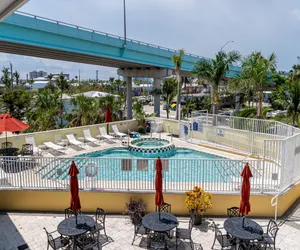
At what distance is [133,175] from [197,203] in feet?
7.85

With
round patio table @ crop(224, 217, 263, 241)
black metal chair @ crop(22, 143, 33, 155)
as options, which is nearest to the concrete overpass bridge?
black metal chair @ crop(22, 143, 33, 155)

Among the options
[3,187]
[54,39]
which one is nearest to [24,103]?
[54,39]

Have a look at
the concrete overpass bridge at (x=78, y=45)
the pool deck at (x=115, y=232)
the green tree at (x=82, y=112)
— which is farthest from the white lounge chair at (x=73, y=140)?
the pool deck at (x=115, y=232)

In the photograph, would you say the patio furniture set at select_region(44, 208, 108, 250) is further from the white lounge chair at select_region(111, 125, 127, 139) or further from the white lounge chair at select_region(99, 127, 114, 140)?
the white lounge chair at select_region(111, 125, 127, 139)

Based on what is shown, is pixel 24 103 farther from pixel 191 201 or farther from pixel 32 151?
pixel 191 201

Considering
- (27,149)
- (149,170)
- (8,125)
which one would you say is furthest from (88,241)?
(27,149)

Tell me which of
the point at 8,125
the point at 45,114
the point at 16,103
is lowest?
the point at 45,114

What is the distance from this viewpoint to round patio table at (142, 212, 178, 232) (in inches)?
277

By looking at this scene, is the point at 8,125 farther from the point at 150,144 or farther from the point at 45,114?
the point at 45,114

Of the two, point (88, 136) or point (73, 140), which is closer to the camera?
point (73, 140)

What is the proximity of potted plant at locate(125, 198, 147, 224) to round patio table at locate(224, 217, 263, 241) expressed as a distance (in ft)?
8.89

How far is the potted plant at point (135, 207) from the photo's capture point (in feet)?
28.1

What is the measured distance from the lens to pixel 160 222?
24.2ft

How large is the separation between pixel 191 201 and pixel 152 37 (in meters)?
34.7
